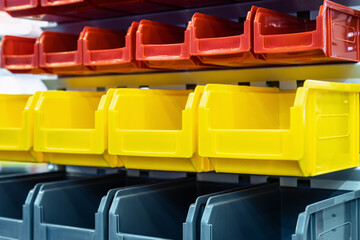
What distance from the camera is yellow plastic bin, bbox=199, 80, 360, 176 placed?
4.46 ft

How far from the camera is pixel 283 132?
1372 millimetres

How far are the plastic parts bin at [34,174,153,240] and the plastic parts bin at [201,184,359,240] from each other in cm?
36

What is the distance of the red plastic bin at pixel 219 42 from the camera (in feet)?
5.08

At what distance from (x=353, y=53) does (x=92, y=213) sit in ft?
3.34

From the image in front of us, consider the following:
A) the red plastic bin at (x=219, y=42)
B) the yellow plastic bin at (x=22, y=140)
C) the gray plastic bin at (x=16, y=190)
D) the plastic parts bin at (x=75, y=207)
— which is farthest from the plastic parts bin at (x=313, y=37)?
the gray plastic bin at (x=16, y=190)

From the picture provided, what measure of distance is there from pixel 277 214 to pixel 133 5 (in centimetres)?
79

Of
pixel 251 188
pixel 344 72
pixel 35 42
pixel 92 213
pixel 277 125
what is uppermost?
pixel 35 42

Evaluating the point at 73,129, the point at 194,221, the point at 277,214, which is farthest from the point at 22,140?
the point at 277,214

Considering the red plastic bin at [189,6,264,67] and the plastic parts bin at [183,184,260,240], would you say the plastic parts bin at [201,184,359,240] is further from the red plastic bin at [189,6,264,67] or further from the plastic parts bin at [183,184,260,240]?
the red plastic bin at [189,6,264,67]

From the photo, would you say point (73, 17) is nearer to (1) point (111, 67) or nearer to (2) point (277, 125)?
(1) point (111, 67)

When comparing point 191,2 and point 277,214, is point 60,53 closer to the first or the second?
point 191,2

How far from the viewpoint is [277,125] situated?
5.76ft

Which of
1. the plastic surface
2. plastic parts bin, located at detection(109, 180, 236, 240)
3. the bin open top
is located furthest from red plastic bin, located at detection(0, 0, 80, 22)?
the plastic surface

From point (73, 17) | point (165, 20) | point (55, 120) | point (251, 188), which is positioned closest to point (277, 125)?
point (251, 188)
